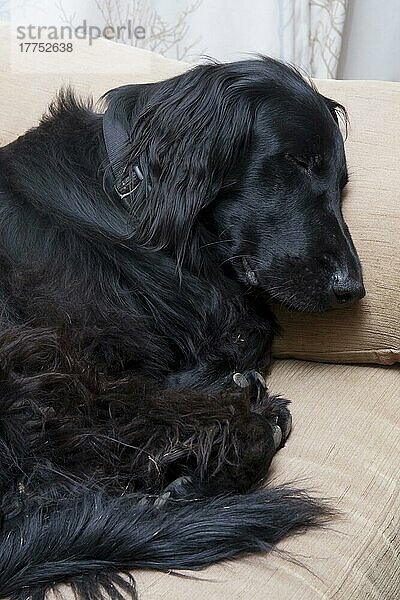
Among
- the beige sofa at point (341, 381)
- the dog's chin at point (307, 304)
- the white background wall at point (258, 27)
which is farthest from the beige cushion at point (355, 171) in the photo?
the white background wall at point (258, 27)

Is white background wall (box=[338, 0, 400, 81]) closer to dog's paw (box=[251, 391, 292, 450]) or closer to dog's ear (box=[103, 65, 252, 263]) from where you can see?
dog's ear (box=[103, 65, 252, 263])

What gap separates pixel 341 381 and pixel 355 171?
0.40 meters

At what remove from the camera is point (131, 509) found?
1158 mm

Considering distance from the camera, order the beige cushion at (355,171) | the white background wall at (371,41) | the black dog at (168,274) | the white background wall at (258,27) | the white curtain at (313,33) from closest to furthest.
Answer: the black dog at (168,274)
the beige cushion at (355,171)
the white background wall at (258,27)
the white curtain at (313,33)
the white background wall at (371,41)

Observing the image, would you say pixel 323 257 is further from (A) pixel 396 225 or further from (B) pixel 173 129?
(B) pixel 173 129

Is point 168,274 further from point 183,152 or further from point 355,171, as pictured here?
point 355,171

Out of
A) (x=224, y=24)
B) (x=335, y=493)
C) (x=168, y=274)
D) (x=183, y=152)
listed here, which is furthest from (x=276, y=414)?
(x=224, y=24)

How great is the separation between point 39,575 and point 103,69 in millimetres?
1270

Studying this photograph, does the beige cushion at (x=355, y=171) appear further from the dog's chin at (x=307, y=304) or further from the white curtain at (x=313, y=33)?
the white curtain at (x=313, y=33)

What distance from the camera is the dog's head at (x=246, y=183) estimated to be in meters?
1.48

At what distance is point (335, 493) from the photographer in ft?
4.27

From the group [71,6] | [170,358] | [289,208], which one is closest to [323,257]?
[289,208]

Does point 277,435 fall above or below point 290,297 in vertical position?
below

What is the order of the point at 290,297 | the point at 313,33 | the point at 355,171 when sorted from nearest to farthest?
the point at 290,297 → the point at 355,171 → the point at 313,33
